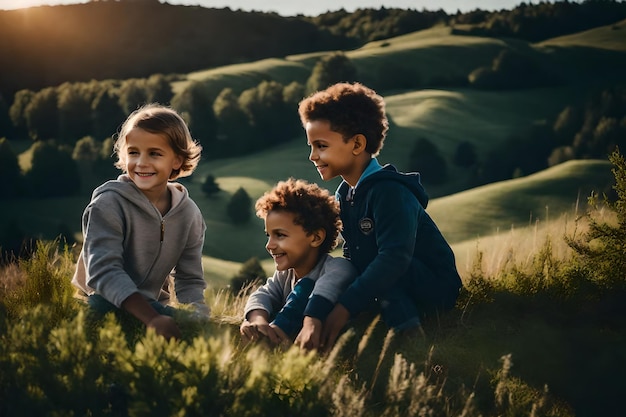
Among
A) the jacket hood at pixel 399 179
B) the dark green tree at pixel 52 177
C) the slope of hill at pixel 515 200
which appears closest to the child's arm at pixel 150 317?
the jacket hood at pixel 399 179

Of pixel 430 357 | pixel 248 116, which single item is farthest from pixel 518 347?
pixel 248 116

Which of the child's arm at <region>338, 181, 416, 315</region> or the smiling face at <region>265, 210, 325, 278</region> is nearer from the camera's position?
the child's arm at <region>338, 181, 416, 315</region>

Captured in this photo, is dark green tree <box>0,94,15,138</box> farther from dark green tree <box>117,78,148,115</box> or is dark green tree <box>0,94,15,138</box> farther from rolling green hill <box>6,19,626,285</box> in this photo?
rolling green hill <box>6,19,626,285</box>

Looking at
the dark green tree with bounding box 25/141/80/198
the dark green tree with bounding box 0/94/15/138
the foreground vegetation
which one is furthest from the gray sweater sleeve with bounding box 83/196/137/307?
the dark green tree with bounding box 0/94/15/138

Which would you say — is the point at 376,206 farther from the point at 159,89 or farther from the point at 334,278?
the point at 159,89

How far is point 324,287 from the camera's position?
14.1 ft

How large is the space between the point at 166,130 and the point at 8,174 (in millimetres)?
75846

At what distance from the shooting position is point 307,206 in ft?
15.0

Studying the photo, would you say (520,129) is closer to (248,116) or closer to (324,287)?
(248,116)

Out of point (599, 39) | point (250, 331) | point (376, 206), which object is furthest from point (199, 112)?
point (250, 331)

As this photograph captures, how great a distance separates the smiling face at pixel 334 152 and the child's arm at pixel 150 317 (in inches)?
59.6

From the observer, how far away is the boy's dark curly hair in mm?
4555

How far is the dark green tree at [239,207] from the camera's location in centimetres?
6894

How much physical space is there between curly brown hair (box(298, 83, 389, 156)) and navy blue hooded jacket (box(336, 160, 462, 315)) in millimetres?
331
